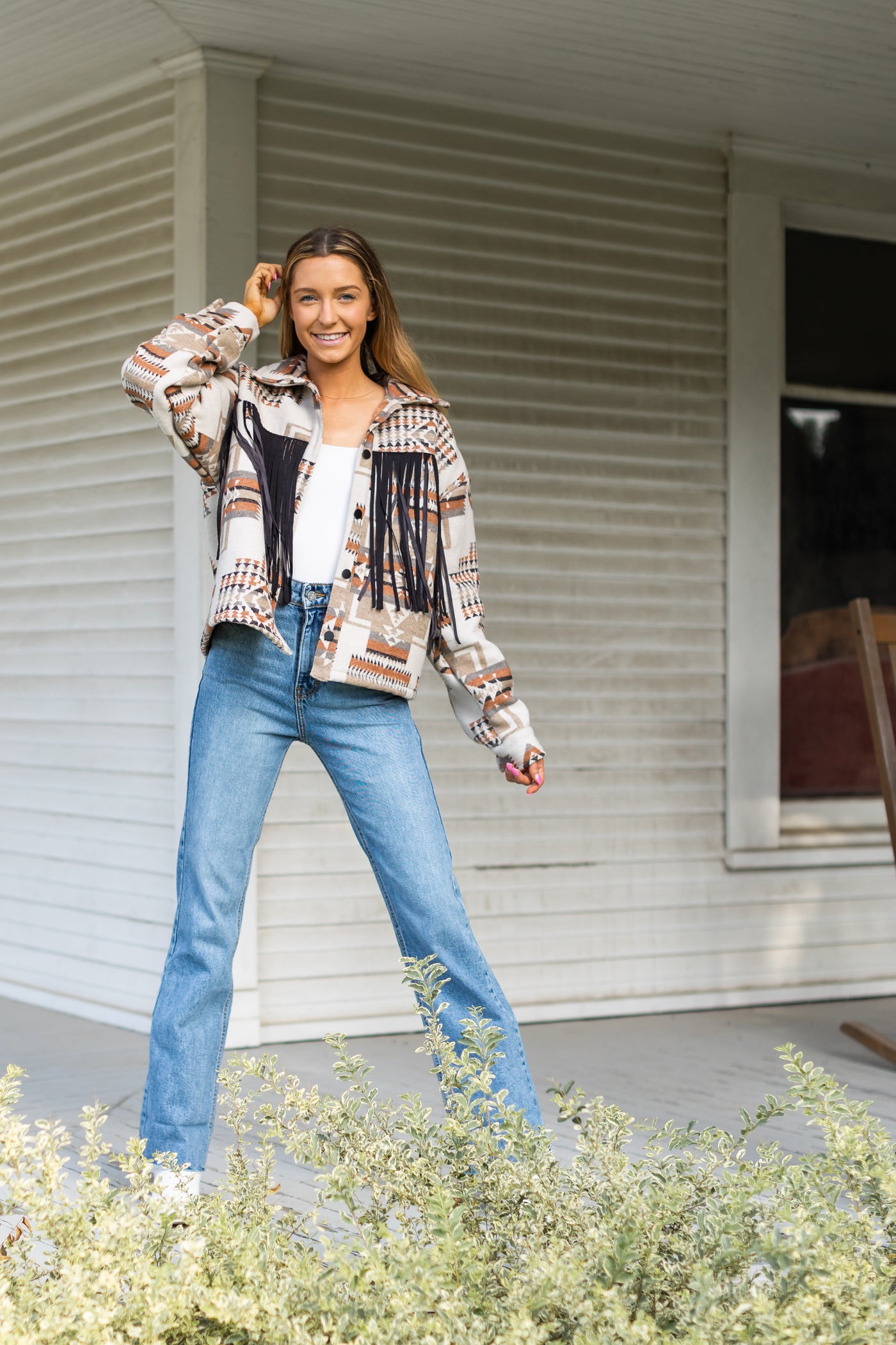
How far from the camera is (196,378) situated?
2.78 meters

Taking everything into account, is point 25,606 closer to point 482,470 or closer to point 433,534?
point 482,470

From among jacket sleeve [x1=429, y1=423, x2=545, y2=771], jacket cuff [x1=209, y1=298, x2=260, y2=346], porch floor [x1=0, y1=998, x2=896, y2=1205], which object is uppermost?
jacket cuff [x1=209, y1=298, x2=260, y2=346]

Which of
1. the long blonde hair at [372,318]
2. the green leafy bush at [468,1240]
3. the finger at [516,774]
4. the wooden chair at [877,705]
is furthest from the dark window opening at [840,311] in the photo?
the green leafy bush at [468,1240]

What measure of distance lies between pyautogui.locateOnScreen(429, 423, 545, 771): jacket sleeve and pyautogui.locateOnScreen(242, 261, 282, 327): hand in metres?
0.41

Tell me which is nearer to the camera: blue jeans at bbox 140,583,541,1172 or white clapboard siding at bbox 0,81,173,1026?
blue jeans at bbox 140,583,541,1172

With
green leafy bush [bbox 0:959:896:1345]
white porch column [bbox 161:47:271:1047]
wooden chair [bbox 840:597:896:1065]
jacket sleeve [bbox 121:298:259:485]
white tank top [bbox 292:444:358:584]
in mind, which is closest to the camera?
green leafy bush [bbox 0:959:896:1345]

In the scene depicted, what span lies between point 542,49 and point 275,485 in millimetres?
2461

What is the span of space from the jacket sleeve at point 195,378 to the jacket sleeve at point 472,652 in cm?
42

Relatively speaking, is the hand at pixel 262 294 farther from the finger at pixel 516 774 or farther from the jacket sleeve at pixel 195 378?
the finger at pixel 516 774

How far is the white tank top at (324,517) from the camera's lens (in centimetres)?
287

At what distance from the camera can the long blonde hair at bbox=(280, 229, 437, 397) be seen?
2945 millimetres

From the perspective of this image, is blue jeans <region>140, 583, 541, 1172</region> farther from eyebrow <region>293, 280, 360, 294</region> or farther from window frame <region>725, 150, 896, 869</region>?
window frame <region>725, 150, 896, 869</region>

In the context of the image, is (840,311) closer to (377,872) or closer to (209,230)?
(209,230)

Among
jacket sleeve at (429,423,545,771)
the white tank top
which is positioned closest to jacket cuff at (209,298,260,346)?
the white tank top
